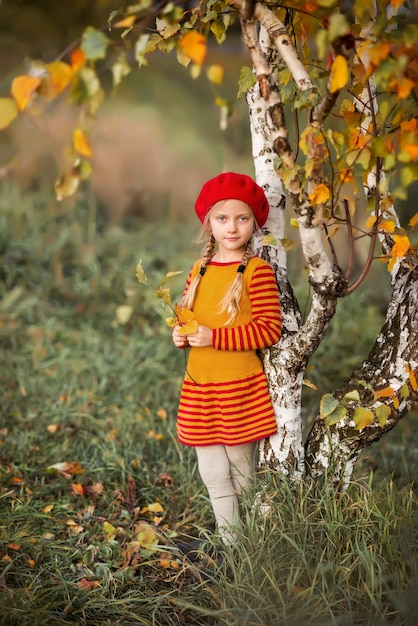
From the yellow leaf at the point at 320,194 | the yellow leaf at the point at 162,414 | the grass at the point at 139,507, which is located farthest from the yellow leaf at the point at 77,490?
the yellow leaf at the point at 320,194

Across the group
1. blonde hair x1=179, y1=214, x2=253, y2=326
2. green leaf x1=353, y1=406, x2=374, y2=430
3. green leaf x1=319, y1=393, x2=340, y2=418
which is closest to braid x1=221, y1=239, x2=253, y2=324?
blonde hair x1=179, y1=214, x2=253, y2=326

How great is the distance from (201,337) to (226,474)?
1.73ft

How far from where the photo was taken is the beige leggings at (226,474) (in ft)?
7.86

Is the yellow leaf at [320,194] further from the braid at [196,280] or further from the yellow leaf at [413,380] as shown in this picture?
the yellow leaf at [413,380]

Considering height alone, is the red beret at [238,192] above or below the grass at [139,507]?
above

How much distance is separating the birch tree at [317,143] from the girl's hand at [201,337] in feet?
0.78

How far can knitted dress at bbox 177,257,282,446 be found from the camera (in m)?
2.26

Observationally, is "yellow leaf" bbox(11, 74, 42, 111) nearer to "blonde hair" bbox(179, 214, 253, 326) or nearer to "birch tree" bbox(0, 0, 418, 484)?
"birch tree" bbox(0, 0, 418, 484)

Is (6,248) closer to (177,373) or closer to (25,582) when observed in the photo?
(177,373)

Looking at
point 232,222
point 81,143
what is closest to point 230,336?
point 232,222

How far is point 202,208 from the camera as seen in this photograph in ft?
7.75

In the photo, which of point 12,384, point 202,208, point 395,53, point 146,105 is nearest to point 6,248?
point 12,384

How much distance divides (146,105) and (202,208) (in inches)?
204

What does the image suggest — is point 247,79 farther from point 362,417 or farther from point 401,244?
point 362,417
